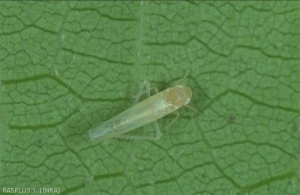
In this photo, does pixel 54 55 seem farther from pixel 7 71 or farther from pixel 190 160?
pixel 190 160

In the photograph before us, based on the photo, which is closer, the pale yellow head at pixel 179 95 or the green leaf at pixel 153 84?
the green leaf at pixel 153 84

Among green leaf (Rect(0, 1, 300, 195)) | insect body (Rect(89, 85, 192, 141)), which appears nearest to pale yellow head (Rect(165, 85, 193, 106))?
insect body (Rect(89, 85, 192, 141))

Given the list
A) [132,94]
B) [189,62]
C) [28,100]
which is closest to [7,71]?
[28,100]

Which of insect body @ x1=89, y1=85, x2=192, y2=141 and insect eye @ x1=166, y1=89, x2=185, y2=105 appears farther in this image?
insect eye @ x1=166, y1=89, x2=185, y2=105

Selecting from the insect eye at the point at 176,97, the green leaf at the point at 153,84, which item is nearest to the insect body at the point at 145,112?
the insect eye at the point at 176,97

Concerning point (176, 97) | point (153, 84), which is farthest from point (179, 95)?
point (153, 84)

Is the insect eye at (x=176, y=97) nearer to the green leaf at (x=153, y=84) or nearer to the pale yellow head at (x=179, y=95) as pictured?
the pale yellow head at (x=179, y=95)

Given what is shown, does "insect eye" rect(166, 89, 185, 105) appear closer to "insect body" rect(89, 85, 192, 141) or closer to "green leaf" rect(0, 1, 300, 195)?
"insect body" rect(89, 85, 192, 141)
